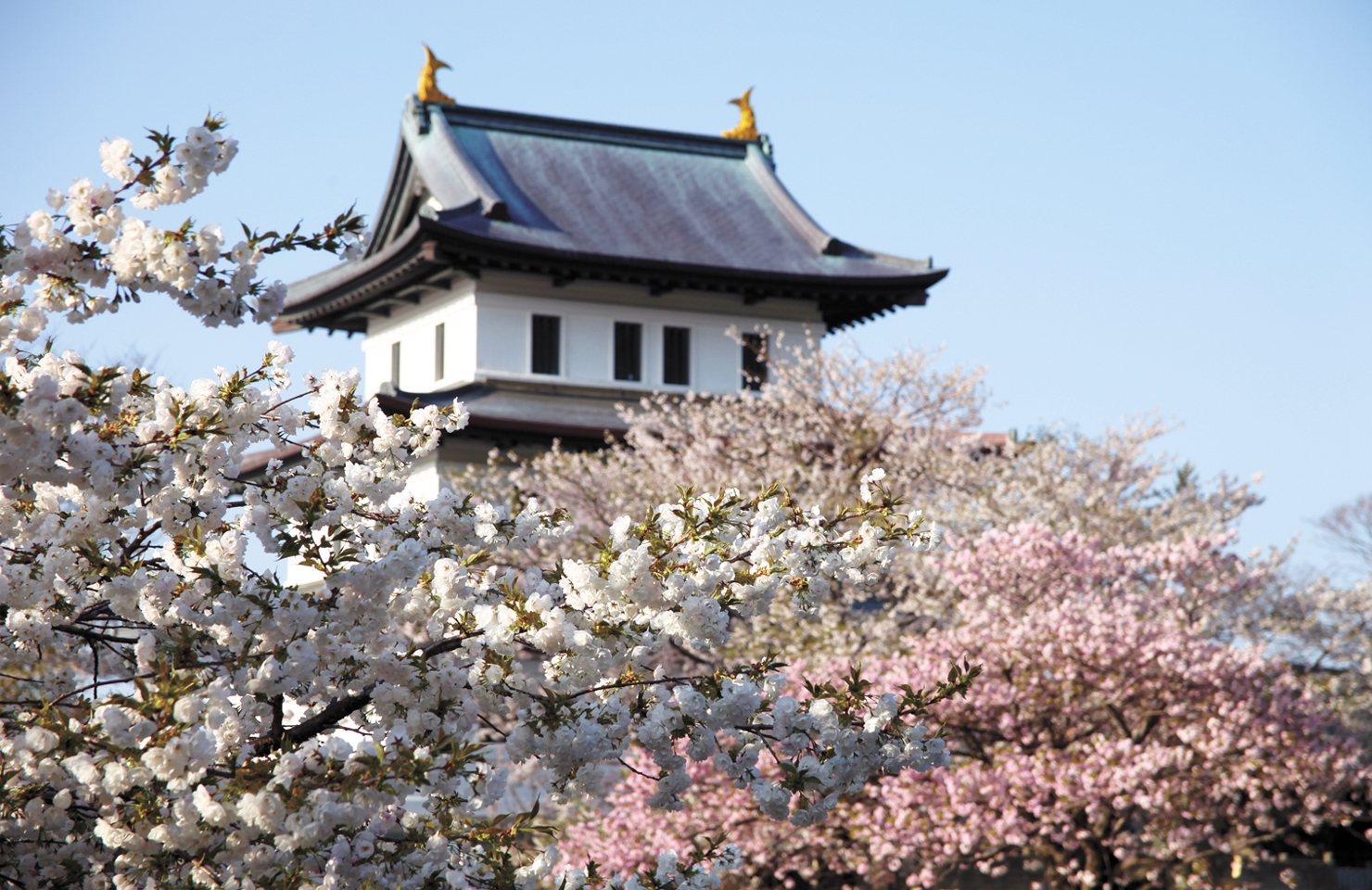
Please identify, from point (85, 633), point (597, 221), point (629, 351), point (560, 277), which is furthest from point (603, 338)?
point (85, 633)

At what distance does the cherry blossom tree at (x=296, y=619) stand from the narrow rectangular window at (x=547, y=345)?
20147mm

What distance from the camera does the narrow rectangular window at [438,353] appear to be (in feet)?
89.1

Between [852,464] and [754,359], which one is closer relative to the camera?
[852,464]

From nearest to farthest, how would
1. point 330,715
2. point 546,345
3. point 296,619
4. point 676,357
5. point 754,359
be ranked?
1. point 296,619
2. point 330,715
3. point 546,345
4. point 676,357
5. point 754,359

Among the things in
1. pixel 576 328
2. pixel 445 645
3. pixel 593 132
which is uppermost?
pixel 593 132

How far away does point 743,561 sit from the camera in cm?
657

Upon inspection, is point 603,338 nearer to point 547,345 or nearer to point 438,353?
point 547,345

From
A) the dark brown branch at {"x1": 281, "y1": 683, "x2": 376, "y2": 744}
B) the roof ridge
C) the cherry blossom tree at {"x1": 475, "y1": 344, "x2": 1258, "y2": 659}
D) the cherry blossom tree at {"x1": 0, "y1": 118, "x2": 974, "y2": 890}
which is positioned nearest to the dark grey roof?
the roof ridge

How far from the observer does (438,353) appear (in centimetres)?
2741

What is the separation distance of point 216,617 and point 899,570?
1476cm

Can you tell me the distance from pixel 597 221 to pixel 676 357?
9.95 feet

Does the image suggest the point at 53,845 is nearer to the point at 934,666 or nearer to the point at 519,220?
the point at 934,666

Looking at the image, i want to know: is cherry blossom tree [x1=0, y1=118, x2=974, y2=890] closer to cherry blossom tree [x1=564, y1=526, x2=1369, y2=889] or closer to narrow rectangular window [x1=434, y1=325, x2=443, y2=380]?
cherry blossom tree [x1=564, y1=526, x2=1369, y2=889]

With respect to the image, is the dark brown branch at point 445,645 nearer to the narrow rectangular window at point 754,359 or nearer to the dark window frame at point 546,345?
the dark window frame at point 546,345
